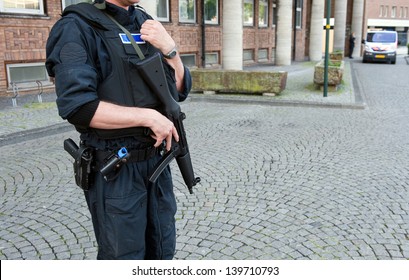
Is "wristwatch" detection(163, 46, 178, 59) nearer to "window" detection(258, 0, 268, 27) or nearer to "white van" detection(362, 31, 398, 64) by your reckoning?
"window" detection(258, 0, 268, 27)

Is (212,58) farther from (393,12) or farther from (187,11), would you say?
(393,12)

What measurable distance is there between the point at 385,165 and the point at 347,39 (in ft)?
114

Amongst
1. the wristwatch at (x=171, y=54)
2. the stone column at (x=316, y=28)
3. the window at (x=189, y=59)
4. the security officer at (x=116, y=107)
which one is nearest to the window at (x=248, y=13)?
the window at (x=189, y=59)

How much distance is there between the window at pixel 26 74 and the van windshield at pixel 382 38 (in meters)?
22.5

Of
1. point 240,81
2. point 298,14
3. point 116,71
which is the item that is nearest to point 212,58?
point 240,81

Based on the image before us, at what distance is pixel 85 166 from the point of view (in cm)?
194

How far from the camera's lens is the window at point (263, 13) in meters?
25.9

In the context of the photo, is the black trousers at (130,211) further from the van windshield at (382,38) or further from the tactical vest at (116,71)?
the van windshield at (382,38)

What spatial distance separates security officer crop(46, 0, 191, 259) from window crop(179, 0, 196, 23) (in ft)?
57.3

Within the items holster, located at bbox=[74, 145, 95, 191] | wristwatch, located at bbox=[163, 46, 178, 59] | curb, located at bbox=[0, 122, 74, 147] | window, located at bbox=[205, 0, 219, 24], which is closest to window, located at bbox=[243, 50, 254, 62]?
window, located at bbox=[205, 0, 219, 24]

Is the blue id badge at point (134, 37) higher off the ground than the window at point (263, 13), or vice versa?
the window at point (263, 13)

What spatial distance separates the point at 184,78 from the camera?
224 centimetres
